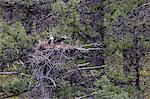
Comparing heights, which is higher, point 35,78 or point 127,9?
point 127,9

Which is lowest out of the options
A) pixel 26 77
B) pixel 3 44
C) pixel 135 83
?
pixel 135 83

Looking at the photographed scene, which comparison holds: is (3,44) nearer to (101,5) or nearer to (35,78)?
(35,78)

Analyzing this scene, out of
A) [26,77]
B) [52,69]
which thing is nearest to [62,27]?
[26,77]

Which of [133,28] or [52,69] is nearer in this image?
[52,69]

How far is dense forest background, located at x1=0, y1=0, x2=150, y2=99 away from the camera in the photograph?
12.4 m

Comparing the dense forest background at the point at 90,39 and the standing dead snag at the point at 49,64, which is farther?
the dense forest background at the point at 90,39

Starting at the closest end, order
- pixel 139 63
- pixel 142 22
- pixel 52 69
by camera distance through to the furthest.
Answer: pixel 52 69
pixel 142 22
pixel 139 63

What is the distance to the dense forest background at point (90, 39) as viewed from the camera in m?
12.4

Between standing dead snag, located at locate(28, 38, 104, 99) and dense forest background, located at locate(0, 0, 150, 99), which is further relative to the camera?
dense forest background, located at locate(0, 0, 150, 99)

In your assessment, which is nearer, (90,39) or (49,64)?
(49,64)

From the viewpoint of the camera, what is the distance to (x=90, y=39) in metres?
15.7

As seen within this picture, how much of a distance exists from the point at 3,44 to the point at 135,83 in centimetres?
532

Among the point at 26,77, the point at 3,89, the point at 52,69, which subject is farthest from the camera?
the point at 3,89

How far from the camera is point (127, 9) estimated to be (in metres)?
14.7
